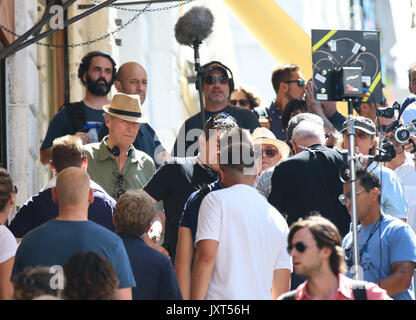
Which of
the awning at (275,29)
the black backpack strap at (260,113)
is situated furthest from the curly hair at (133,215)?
the awning at (275,29)

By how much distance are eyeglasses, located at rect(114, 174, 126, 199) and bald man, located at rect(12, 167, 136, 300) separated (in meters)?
2.01

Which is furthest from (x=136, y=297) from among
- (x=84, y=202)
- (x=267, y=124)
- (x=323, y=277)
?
(x=267, y=124)

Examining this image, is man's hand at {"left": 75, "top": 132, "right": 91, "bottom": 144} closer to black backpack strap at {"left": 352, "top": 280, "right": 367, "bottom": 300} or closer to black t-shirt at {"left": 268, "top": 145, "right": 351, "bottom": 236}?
black t-shirt at {"left": 268, "top": 145, "right": 351, "bottom": 236}

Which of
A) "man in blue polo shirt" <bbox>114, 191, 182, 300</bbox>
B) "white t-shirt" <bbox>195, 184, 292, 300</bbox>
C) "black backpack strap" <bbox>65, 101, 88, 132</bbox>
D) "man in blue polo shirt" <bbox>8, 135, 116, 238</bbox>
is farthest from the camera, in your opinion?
"black backpack strap" <bbox>65, 101, 88, 132</bbox>

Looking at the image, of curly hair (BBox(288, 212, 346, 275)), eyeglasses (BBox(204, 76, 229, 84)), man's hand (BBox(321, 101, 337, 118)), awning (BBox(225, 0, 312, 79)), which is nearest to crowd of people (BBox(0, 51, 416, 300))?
curly hair (BBox(288, 212, 346, 275))

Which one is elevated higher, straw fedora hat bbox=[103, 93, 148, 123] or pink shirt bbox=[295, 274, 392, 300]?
straw fedora hat bbox=[103, 93, 148, 123]

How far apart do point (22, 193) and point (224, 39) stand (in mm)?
4364

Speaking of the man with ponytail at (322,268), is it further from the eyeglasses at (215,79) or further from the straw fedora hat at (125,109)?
the eyeglasses at (215,79)

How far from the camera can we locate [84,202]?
5.03 m

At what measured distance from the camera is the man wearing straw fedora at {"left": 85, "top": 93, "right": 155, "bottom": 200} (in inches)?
277

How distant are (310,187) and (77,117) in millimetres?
2510

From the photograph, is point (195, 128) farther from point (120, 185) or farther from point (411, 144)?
point (411, 144)

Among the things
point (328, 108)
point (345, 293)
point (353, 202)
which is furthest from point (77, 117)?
point (345, 293)

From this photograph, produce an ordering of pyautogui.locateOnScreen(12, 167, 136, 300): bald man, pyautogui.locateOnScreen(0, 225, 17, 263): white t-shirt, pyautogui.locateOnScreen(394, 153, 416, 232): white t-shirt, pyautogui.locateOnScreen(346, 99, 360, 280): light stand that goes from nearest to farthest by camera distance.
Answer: pyautogui.locateOnScreen(12, 167, 136, 300): bald man → pyautogui.locateOnScreen(0, 225, 17, 263): white t-shirt → pyautogui.locateOnScreen(346, 99, 360, 280): light stand → pyautogui.locateOnScreen(394, 153, 416, 232): white t-shirt
